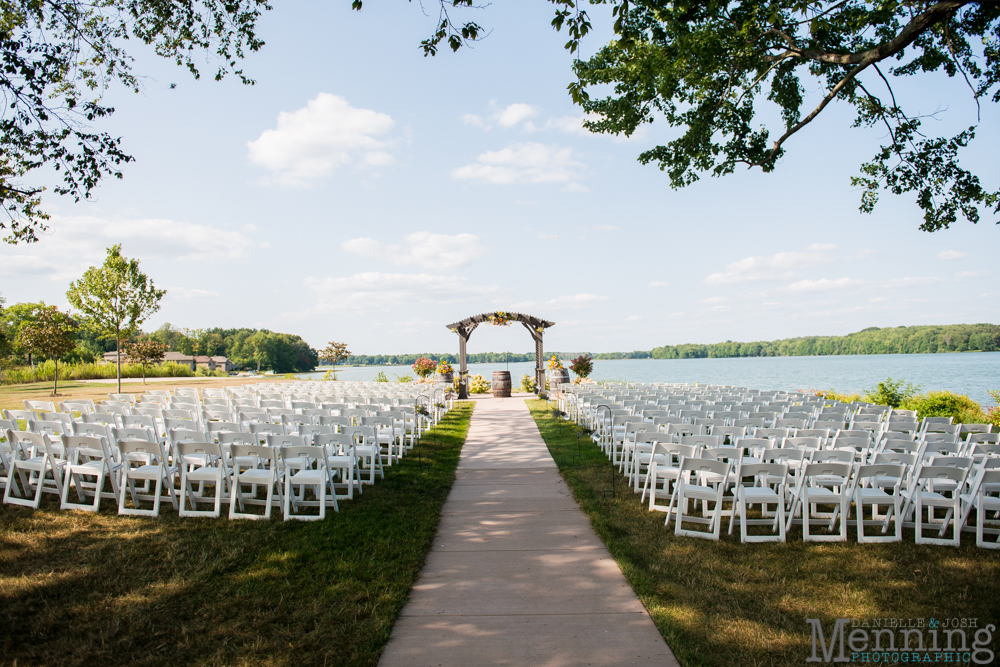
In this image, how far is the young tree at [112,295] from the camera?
2164cm

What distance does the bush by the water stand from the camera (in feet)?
94.4

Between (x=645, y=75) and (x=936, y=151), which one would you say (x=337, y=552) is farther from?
(x=936, y=151)

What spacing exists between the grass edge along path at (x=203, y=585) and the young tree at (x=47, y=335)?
64.9 feet

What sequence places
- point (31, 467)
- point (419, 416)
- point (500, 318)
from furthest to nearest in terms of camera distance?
point (500, 318) → point (419, 416) → point (31, 467)

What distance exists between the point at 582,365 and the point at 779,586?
19.2 meters

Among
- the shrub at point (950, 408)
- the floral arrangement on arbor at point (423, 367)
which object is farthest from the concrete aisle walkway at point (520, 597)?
the floral arrangement on arbor at point (423, 367)

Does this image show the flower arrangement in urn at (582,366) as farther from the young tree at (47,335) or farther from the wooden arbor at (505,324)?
the young tree at (47,335)

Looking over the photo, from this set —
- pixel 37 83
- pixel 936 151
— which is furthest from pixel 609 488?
pixel 936 151

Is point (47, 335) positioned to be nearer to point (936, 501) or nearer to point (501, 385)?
point (501, 385)

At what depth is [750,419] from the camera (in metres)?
8.28

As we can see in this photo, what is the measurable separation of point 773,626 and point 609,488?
3665 mm

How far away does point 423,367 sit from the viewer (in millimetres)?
24219

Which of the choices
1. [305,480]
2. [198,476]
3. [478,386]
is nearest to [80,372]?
[478,386]

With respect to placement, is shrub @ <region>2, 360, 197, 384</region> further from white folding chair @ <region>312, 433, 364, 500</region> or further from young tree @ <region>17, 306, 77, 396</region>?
white folding chair @ <region>312, 433, 364, 500</region>
